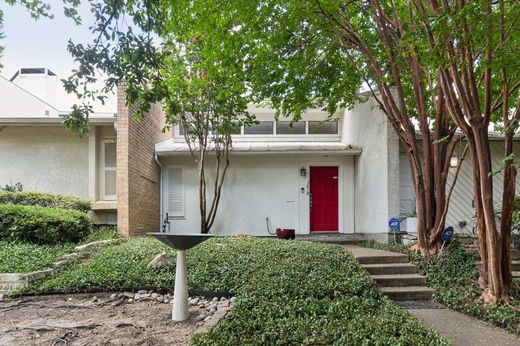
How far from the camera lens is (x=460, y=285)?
5.18 m

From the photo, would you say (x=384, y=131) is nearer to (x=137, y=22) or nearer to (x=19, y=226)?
(x=137, y=22)

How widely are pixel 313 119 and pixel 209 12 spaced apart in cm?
601

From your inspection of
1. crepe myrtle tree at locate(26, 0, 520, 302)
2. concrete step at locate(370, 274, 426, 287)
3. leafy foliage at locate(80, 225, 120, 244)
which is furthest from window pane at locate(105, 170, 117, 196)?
concrete step at locate(370, 274, 426, 287)

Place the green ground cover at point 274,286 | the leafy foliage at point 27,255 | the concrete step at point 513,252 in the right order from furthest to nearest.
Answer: the concrete step at point 513,252 → the leafy foliage at point 27,255 → the green ground cover at point 274,286

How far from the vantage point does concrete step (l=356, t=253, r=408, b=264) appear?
5.96m

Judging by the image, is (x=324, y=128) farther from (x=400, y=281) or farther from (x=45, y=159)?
(x=45, y=159)

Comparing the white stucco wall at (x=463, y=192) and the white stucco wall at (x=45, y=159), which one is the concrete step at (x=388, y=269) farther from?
the white stucco wall at (x=45, y=159)

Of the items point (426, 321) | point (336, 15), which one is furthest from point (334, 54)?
point (426, 321)

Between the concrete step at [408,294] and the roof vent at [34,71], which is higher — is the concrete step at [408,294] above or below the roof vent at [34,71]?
below

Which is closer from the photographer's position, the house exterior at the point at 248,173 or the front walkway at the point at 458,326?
the front walkway at the point at 458,326

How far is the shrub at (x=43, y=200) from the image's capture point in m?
7.89

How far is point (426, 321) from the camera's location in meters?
4.07

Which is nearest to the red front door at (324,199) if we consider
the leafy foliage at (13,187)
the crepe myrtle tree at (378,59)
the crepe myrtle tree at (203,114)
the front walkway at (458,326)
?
the crepe myrtle tree at (378,59)

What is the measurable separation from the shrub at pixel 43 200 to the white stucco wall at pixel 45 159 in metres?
0.79
